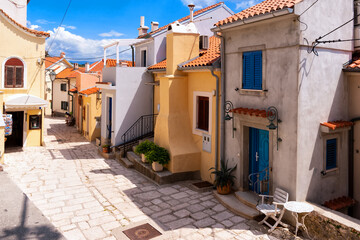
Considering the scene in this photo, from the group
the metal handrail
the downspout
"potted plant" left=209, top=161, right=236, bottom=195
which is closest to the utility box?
the downspout

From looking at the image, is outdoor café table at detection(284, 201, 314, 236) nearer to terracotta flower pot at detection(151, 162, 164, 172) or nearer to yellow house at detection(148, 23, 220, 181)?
yellow house at detection(148, 23, 220, 181)

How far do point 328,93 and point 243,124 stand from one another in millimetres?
2656

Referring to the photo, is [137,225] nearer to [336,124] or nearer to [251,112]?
[251,112]

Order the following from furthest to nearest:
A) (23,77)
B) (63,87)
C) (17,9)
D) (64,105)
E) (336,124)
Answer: (63,87) → (64,105) → (17,9) → (23,77) → (336,124)

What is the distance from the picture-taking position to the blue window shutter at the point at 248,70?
914cm

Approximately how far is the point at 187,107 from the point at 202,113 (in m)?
0.95

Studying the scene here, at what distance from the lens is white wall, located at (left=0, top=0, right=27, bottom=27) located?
19.3 m

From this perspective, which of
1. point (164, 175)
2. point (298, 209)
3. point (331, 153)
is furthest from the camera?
point (164, 175)

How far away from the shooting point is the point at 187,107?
41.5 feet

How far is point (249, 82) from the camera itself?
9273 mm

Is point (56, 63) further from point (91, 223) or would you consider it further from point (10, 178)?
point (91, 223)

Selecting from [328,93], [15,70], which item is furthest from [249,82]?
[15,70]

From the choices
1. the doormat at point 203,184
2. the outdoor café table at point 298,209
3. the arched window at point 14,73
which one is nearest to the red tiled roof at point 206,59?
the doormat at point 203,184

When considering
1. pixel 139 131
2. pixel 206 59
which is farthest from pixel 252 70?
pixel 139 131
